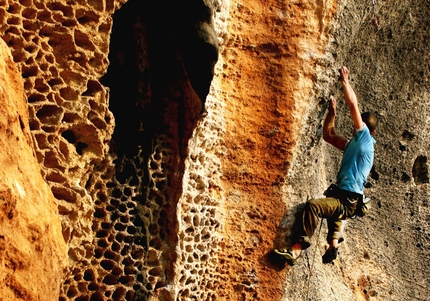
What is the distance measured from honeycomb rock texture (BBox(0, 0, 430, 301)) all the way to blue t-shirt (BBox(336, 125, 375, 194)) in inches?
11.9

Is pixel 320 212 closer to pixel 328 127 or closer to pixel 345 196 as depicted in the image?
pixel 345 196

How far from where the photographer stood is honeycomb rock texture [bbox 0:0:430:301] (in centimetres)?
370

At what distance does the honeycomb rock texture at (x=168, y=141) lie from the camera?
3.70 m

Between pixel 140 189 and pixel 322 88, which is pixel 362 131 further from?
pixel 140 189

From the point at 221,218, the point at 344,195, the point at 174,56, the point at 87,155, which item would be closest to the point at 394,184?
the point at 344,195

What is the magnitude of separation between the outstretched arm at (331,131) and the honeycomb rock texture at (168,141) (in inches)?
4.1

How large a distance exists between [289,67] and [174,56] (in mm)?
939

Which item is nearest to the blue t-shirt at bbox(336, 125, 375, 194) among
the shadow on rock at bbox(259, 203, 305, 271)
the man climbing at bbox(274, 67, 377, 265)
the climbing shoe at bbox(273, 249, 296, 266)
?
the man climbing at bbox(274, 67, 377, 265)

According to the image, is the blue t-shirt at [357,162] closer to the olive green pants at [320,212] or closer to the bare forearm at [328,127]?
the olive green pants at [320,212]

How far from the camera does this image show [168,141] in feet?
15.3

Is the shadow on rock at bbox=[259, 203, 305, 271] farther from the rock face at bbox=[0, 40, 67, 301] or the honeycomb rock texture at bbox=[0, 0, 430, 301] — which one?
the rock face at bbox=[0, 40, 67, 301]

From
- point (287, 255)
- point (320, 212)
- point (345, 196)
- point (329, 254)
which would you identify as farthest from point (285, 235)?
point (345, 196)

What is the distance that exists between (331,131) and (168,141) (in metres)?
1.40

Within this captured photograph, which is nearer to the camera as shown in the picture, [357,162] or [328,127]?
[357,162]
